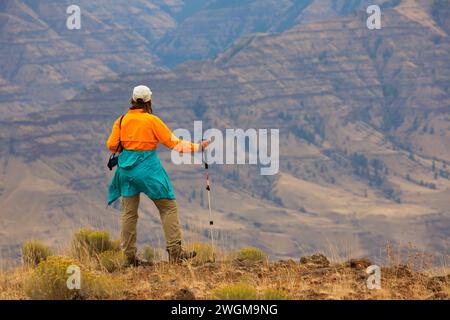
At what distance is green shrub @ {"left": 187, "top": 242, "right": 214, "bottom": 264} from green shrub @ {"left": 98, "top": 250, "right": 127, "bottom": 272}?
98 cm

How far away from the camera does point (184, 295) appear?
11008 millimetres

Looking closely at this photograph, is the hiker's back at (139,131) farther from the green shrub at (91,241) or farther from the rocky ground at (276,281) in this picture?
the green shrub at (91,241)

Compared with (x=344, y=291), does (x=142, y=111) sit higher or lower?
higher

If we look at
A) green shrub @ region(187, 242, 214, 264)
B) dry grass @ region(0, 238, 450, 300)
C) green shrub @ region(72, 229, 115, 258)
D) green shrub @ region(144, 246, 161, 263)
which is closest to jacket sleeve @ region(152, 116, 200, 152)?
dry grass @ region(0, 238, 450, 300)

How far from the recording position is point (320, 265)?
1406 centimetres

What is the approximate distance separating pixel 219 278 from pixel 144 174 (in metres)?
1.72

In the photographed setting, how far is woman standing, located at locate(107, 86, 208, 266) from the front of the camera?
44.9 ft

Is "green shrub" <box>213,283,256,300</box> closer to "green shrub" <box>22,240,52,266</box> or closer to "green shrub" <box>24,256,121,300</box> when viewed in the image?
"green shrub" <box>24,256,121,300</box>

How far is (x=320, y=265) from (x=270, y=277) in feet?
4.41

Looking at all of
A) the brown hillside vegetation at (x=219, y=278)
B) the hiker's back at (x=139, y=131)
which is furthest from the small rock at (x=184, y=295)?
the hiker's back at (x=139, y=131)

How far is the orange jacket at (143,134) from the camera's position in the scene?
13.6m

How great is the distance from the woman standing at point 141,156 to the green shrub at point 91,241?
1523mm
